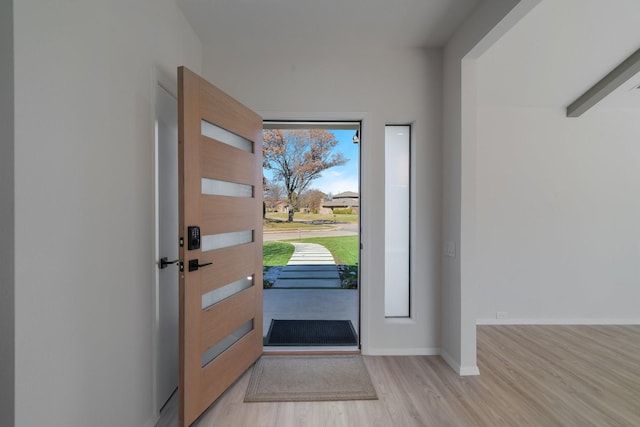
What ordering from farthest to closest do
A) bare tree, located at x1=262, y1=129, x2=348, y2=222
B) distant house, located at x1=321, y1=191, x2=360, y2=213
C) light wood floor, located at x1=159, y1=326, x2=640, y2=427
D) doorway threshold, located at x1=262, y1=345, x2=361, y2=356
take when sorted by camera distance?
1. distant house, located at x1=321, y1=191, x2=360, y2=213
2. bare tree, located at x1=262, y1=129, x2=348, y2=222
3. doorway threshold, located at x1=262, y1=345, x2=361, y2=356
4. light wood floor, located at x1=159, y1=326, x2=640, y2=427

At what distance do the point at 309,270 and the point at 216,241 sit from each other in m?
4.58

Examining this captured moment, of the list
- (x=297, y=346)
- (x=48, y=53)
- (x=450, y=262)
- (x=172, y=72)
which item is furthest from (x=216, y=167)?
(x=450, y=262)

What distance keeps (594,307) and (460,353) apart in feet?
7.65

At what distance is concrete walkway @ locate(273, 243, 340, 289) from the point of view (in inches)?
207

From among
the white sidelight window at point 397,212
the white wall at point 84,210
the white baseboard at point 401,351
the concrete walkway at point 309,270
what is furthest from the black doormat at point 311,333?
the concrete walkway at point 309,270

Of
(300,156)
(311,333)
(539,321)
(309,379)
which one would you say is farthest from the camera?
(300,156)

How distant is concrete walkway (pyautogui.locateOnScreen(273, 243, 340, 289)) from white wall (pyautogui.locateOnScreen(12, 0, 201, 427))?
371cm

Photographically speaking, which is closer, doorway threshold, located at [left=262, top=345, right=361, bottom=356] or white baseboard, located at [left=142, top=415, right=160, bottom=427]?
white baseboard, located at [left=142, top=415, right=160, bottom=427]

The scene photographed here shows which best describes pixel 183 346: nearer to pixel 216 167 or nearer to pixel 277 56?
pixel 216 167

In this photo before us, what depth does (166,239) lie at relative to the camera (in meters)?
1.86

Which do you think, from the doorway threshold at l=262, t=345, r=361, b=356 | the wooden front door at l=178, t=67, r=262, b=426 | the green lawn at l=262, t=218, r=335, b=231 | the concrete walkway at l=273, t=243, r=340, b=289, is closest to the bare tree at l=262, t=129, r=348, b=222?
the green lawn at l=262, t=218, r=335, b=231

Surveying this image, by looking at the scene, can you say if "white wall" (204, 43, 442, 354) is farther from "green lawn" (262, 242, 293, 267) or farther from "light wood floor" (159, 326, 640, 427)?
"green lawn" (262, 242, 293, 267)

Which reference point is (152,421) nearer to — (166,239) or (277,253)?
(166,239)

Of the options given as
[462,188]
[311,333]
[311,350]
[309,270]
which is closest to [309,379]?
[311,350]
